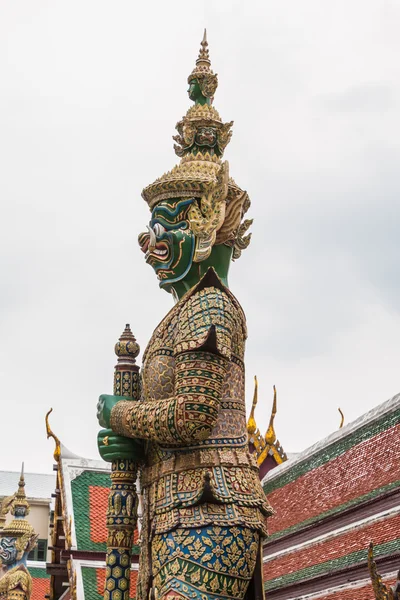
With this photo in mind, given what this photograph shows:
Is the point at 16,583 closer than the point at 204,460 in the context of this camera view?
No

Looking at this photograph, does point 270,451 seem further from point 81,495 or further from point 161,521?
point 161,521

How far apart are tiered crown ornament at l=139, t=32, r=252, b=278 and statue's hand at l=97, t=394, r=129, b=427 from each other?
0.79 meters

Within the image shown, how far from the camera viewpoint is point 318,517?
29.2 feet

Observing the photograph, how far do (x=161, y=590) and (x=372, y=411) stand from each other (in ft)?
12.2

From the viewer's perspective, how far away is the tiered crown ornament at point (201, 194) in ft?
20.9

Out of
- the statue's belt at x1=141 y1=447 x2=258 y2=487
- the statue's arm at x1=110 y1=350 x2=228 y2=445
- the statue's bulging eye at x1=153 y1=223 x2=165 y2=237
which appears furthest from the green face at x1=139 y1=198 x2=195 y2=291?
the statue's belt at x1=141 y1=447 x2=258 y2=487

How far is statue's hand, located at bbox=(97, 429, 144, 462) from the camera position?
20.4 feet

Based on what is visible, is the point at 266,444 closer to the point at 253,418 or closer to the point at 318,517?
the point at 253,418

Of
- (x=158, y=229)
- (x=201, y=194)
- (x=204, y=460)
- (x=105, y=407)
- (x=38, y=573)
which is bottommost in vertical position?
(x=204, y=460)

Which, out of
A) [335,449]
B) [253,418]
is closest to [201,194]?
[335,449]

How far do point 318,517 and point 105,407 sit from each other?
130 inches

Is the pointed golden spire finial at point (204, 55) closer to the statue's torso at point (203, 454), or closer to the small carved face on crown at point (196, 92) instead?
the small carved face on crown at point (196, 92)

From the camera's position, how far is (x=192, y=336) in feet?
19.5

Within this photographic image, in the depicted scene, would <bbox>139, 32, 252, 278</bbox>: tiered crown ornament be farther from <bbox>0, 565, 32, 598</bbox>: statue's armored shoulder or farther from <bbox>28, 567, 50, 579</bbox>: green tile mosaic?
<bbox>28, 567, 50, 579</bbox>: green tile mosaic
